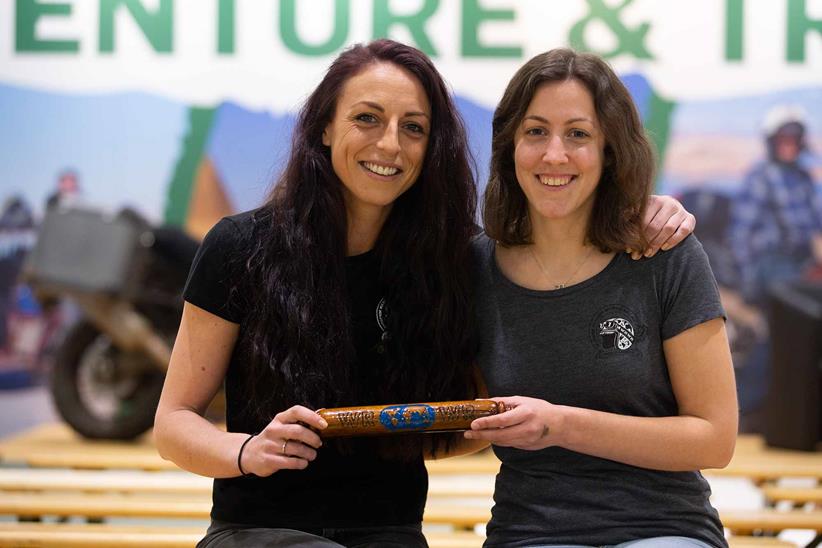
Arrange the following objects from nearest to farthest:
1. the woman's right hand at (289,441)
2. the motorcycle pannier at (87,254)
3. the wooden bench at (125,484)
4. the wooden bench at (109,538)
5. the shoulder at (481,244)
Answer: the woman's right hand at (289,441) → the shoulder at (481,244) → the wooden bench at (109,538) → the wooden bench at (125,484) → the motorcycle pannier at (87,254)

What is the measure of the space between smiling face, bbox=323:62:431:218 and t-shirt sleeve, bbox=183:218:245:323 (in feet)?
0.94

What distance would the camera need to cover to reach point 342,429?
71.1 inches

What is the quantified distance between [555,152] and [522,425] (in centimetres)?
55

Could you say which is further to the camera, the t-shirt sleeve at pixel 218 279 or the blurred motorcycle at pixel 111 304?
the blurred motorcycle at pixel 111 304

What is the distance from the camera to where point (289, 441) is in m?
1.79

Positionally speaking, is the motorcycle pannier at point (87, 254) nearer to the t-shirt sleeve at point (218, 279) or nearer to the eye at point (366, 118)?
the t-shirt sleeve at point (218, 279)

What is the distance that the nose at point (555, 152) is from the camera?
1967 millimetres

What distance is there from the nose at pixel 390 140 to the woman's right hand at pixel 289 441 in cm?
58

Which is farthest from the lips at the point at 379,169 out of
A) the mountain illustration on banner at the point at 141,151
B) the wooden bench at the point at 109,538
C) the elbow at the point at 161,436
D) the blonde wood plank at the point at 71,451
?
the mountain illustration on banner at the point at 141,151

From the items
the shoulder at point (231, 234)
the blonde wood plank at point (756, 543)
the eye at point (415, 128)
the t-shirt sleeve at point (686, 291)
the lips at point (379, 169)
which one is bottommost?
the blonde wood plank at point (756, 543)

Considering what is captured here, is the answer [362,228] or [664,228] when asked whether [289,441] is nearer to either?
[362,228]

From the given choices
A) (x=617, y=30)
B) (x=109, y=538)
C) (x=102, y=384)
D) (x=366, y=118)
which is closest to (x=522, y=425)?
(x=366, y=118)

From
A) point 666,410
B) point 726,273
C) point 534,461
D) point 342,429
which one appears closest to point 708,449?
point 666,410

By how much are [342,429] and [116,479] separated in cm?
178
